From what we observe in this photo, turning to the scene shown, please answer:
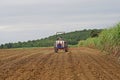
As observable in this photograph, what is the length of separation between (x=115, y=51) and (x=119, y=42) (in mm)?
736

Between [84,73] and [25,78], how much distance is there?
2.47 meters

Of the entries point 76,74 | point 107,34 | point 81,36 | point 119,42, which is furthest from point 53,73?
point 81,36

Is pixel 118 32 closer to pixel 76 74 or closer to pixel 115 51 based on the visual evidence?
pixel 115 51

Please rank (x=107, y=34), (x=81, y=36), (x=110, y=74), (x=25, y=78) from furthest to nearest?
(x=81, y=36), (x=107, y=34), (x=110, y=74), (x=25, y=78)

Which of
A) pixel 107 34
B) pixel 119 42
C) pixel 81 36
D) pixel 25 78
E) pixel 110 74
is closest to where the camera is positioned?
pixel 25 78

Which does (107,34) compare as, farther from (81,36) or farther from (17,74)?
(81,36)

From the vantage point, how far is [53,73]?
16.8m

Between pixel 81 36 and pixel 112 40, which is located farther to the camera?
pixel 81 36

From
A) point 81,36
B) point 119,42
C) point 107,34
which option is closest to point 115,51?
point 119,42

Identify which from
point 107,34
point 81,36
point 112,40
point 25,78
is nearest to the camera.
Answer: point 25,78

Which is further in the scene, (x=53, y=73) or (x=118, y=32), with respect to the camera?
(x=118, y=32)

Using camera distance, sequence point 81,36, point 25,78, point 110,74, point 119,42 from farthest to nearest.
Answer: point 81,36 → point 119,42 → point 110,74 → point 25,78

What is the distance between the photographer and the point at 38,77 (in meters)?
15.4

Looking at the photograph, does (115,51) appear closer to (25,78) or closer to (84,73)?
(84,73)
